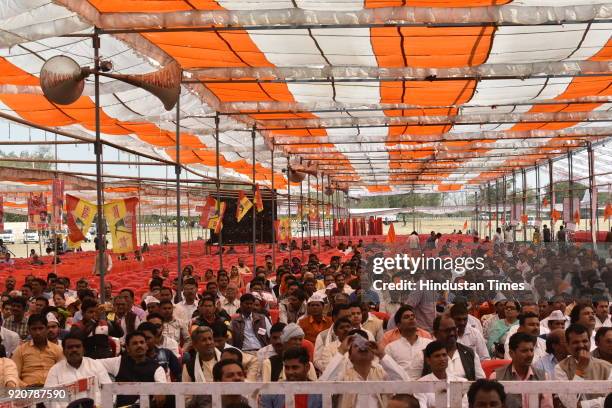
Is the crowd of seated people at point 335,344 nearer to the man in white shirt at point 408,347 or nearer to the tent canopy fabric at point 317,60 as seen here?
the man in white shirt at point 408,347

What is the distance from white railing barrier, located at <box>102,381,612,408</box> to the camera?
418 centimetres

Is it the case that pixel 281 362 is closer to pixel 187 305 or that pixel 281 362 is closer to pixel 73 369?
pixel 73 369

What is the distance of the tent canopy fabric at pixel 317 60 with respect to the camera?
8.63 metres

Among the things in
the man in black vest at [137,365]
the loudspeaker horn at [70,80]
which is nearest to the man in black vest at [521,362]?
the man in black vest at [137,365]

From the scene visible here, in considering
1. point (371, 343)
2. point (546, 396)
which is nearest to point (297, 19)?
point (371, 343)

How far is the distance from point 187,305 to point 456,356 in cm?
562

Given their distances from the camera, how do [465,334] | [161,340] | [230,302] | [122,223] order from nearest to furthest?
[161,340], [465,334], [122,223], [230,302]

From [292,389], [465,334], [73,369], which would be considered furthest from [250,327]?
[292,389]

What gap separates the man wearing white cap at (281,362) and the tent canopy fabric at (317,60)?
3539 millimetres

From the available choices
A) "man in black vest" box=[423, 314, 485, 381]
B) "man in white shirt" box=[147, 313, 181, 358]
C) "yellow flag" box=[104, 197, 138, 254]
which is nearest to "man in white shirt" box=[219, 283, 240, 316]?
"yellow flag" box=[104, 197, 138, 254]

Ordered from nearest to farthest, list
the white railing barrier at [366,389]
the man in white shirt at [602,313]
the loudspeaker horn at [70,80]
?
the white railing barrier at [366,389] → the loudspeaker horn at [70,80] → the man in white shirt at [602,313]

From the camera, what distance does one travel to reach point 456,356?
6.55 m

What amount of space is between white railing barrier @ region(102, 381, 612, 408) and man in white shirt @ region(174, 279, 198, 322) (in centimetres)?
→ 653

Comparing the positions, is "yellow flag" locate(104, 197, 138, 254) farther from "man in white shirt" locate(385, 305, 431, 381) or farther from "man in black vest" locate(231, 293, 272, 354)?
"man in white shirt" locate(385, 305, 431, 381)
